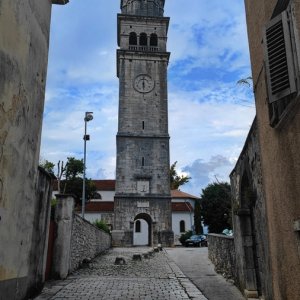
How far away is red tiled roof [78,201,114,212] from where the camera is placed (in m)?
53.0

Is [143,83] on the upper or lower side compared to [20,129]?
upper

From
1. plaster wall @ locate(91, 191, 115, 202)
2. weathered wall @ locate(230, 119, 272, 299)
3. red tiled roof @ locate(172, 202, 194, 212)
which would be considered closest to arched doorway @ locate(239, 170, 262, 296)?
weathered wall @ locate(230, 119, 272, 299)

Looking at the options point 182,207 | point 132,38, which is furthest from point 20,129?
point 182,207

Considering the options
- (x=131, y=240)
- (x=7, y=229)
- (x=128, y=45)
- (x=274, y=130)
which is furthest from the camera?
(x=128, y=45)

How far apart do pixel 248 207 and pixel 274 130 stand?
358 cm

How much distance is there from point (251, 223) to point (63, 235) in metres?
5.65

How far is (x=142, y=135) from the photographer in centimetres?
3703

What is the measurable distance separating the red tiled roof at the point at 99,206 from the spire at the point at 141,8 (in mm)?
26995

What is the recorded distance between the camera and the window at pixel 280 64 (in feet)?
13.5

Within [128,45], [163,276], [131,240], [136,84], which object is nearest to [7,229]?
[163,276]

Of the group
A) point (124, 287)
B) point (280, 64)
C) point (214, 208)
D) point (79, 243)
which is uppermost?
point (214, 208)

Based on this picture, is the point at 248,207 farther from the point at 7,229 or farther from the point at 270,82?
the point at 7,229

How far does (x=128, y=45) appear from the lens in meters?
40.3

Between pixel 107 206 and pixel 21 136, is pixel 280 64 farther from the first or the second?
pixel 107 206
